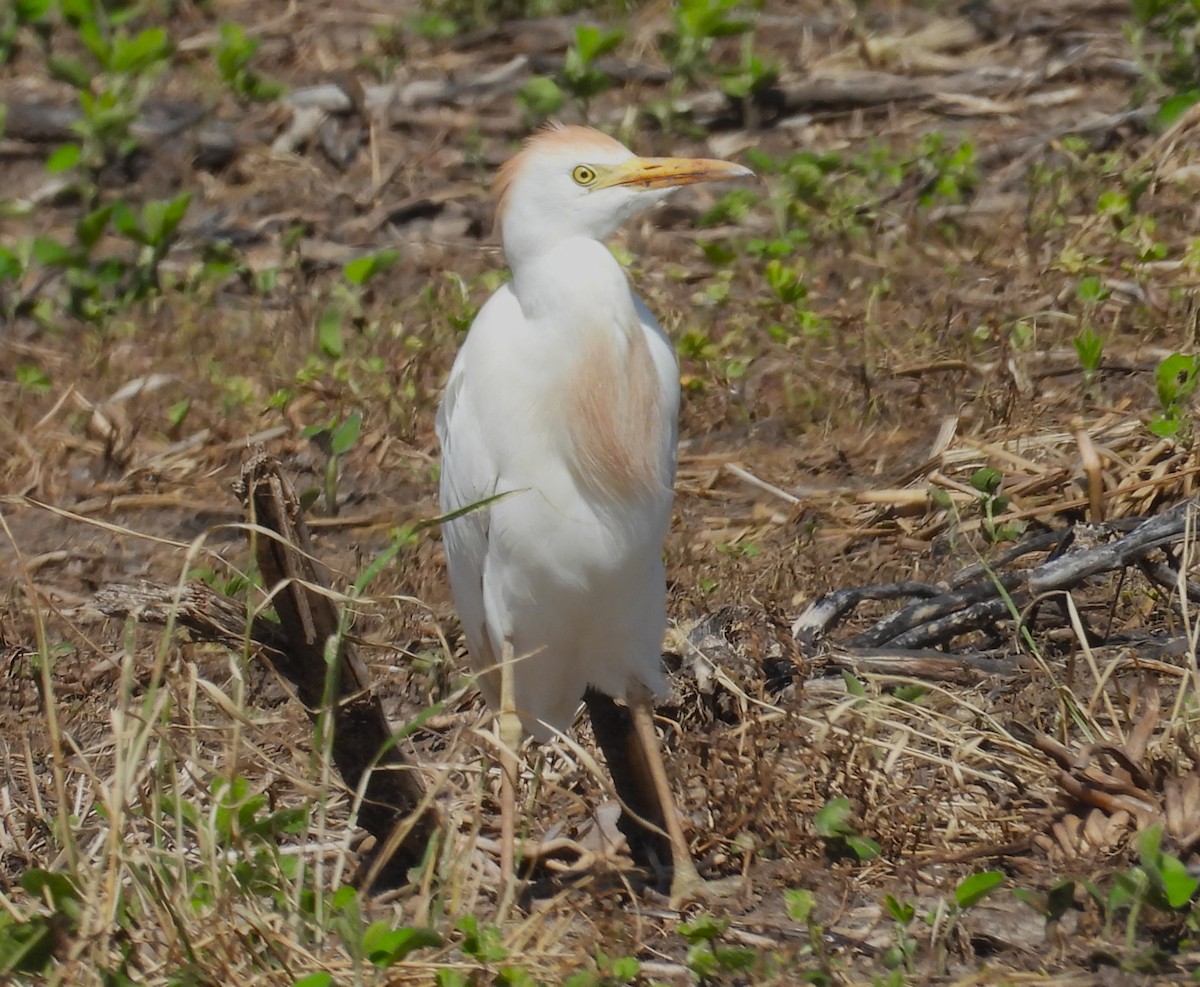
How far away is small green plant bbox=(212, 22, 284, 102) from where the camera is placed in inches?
266

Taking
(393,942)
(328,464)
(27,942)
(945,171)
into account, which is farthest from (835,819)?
(945,171)

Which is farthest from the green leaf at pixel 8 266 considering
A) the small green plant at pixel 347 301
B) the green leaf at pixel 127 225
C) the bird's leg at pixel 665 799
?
the bird's leg at pixel 665 799

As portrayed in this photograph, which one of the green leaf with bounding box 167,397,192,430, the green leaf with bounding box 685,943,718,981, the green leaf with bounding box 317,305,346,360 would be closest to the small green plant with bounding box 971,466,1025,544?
the green leaf with bounding box 685,943,718,981

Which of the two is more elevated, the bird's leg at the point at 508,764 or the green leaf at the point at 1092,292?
the green leaf at the point at 1092,292

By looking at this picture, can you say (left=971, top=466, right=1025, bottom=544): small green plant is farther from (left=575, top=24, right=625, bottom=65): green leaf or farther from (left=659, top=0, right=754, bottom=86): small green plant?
(left=659, top=0, right=754, bottom=86): small green plant

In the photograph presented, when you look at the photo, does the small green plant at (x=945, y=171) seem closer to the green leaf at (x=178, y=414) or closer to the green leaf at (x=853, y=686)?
the green leaf at (x=178, y=414)

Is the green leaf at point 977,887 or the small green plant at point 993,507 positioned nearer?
the green leaf at point 977,887

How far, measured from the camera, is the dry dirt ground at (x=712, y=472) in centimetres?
266

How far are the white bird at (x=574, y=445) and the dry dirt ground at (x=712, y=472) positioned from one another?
0.16m

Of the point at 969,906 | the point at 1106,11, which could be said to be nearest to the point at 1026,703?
the point at 969,906

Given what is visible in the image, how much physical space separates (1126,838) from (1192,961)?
0.28 metres

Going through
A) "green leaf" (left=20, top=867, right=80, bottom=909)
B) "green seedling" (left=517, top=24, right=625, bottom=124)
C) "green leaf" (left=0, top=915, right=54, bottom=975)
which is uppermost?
"green seedling" (left=517, top=24, right=625, bottom=124)

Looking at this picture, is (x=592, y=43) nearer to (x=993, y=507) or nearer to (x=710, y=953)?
(x=993, y=507)

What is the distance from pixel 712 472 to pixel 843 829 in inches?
70.2
